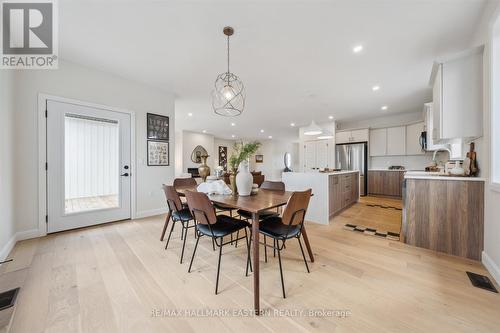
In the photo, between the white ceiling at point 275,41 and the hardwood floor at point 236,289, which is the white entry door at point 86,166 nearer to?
the hardwood floor at point 236,289

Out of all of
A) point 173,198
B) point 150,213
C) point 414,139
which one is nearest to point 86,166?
point 150,213

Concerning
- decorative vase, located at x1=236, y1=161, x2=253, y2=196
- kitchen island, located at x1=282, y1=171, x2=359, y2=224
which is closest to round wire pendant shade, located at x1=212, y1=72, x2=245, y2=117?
decorative vase, located at x1=236, y1=161, x2=253, y2=196

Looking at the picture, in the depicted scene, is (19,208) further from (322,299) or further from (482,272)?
(482,272)

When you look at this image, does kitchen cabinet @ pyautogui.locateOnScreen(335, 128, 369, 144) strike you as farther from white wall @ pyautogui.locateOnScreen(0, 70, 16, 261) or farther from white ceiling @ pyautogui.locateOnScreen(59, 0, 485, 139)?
white wall @ pyautogui.locateOnScreen(0, 70, 16, 261)

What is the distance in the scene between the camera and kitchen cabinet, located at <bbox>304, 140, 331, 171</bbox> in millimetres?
6687

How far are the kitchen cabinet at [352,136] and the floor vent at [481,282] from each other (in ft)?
16.2

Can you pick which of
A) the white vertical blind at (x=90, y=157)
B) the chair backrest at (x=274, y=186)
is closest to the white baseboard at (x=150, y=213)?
the white vertical blind at (x=90, y=157)

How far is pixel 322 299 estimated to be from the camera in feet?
4.75

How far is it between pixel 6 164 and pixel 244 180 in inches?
109

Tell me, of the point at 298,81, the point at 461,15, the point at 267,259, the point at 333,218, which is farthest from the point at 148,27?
the point at 333,218

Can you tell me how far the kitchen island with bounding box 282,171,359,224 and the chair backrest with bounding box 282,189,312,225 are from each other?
1.80m

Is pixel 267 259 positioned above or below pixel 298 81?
below

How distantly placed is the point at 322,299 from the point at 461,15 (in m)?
3.15

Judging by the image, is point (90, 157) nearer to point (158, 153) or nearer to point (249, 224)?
point (158, 153)
